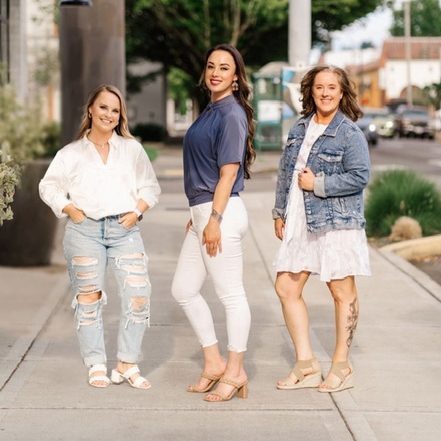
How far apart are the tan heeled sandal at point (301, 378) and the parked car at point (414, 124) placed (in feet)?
191

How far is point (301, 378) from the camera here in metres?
6.84

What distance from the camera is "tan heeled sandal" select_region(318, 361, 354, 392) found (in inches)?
265

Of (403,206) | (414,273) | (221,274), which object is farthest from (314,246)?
(403,206)

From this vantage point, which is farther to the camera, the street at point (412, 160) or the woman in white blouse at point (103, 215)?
the street at point (412, 160)

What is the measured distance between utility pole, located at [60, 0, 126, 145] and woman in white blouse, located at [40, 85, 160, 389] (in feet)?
18.7

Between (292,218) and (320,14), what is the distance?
1580 inches

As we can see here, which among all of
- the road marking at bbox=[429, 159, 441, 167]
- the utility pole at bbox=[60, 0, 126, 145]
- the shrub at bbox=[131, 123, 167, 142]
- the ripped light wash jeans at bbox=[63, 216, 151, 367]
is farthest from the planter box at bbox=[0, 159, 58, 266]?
the shrub at bbox=[131, 123, 167, 142]

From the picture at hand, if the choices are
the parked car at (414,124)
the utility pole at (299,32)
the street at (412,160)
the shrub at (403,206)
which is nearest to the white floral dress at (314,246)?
the utility pole at (299,32)

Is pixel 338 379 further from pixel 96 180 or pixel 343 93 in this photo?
pixel 96 180

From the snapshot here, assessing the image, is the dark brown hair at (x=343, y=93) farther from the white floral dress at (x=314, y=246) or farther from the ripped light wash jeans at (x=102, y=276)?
the ripped light wash jeans at (x=102, y=276)

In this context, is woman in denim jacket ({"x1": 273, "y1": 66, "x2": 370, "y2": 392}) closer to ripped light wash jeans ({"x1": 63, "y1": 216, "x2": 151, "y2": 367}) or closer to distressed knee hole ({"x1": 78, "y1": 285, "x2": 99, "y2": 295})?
ripped light wash jeans ({"x1": 63, "y1": 216, "x2": 151, "y2": 367})

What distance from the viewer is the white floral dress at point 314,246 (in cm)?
664

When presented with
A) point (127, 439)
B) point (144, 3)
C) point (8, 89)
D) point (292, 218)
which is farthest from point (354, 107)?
point (144, 3)

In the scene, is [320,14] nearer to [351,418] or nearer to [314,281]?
[314,281]
